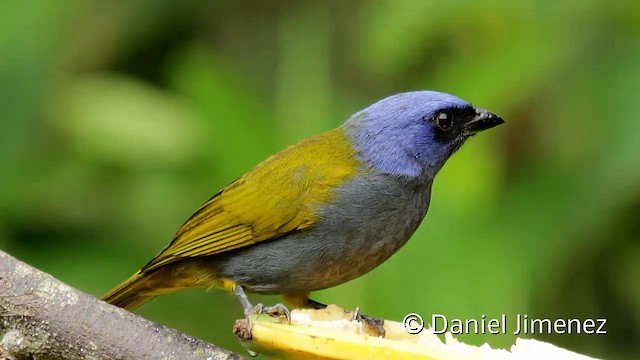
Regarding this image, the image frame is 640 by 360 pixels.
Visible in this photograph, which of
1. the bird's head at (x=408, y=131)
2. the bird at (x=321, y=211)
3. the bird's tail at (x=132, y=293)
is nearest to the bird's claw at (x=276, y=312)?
the bird at (x=321, y=211)

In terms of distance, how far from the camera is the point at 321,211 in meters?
3.78

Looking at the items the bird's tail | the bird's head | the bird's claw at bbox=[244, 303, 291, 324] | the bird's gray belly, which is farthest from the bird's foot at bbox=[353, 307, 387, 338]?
the bird's tail

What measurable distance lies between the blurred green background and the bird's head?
1.80 ft

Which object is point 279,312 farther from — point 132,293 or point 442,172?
point 442,172

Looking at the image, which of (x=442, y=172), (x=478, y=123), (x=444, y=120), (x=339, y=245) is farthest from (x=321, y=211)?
(x=442, y=172)

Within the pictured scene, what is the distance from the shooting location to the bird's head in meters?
3.91

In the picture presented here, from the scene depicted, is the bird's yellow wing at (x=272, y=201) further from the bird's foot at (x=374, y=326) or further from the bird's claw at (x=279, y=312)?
the bird's claw at (x=279, y=312)

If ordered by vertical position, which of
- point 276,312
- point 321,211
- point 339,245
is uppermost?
point 321,211

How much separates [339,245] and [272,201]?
0.36 m

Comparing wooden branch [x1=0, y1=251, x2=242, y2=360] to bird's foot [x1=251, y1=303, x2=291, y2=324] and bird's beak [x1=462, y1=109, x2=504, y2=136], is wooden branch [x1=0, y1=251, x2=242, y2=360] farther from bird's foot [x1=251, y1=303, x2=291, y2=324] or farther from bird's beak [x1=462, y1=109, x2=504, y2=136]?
bird's beak [x1=462, y1=109, x2=504, y2=136]

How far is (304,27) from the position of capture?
554 centimetres

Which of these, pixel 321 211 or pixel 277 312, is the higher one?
pixel 321 211

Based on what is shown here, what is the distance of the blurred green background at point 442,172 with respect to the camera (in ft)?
14.4

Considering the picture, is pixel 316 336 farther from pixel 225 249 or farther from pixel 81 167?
pixel 81 167
